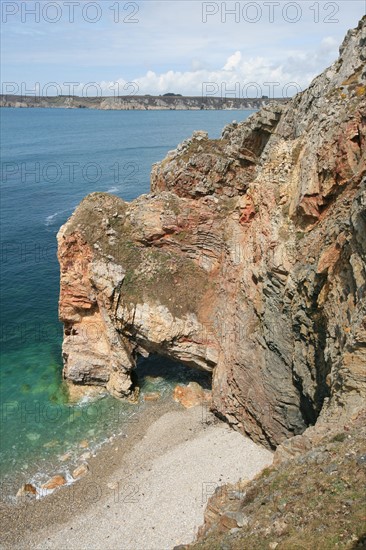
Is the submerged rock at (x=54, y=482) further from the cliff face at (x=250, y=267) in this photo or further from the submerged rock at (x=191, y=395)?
the submerged rock at (x=191, y=395)

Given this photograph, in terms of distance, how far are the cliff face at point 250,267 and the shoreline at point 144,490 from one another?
2.32m

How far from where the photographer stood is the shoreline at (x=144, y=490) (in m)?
24.5

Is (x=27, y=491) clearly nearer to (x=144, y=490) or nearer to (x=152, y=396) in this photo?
(x=144, y=490)

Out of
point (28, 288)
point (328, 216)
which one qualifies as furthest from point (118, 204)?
point (28, 288)

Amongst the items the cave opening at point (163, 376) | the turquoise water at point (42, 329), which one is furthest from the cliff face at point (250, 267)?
the turquoise water at point (42, 329)

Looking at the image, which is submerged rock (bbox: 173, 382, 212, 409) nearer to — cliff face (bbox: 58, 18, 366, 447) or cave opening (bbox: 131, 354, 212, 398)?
cave opening (bbox: 131, 354, 212, 398)

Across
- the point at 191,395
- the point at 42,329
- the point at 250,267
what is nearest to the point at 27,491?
the point at 191,395

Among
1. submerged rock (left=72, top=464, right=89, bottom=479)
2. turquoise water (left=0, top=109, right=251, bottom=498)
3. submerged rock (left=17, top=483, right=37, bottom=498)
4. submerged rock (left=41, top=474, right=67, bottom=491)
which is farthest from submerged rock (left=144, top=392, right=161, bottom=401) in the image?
submerged rock (left=17, top=483, right=37, bottom=498)

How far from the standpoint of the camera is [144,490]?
88.4 ft

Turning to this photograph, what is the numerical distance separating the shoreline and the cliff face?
2323 mm

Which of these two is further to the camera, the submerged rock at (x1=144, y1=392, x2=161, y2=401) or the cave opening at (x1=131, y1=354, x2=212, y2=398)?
the cave opening at (x1=131, y1=354, x2=212, y2=398)

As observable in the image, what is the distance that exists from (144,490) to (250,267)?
15853 mm

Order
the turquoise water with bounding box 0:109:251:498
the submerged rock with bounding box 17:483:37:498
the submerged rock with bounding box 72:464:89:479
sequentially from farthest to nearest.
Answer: the turquoise water with bounding box 0:109:251:498 < the submerged rock with bounding box 72:464:89:479 < the submerged rock with bounding box 17:483:37:498

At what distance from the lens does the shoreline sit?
2448cm
